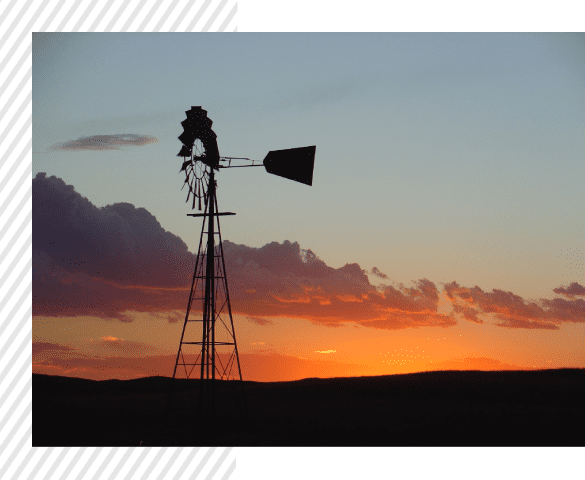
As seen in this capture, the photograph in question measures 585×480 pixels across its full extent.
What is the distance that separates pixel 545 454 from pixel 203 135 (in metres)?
18.3

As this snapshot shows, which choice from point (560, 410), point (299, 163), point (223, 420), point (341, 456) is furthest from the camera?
point (560, 410)

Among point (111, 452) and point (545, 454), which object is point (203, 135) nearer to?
point (111, 452)

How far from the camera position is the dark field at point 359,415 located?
2819cm

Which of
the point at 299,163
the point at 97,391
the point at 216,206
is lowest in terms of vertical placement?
the point at 97,391

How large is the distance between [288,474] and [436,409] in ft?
73.9

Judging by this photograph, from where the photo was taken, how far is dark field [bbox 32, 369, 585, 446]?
1110 inches

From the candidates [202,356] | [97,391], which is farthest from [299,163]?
[97,391]

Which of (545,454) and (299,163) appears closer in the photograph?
(545,454)

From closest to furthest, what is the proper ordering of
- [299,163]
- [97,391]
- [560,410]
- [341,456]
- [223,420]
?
[341,456] < [299,163] < [223,420] < [560,410] < [97,391]

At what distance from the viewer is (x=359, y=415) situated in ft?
120

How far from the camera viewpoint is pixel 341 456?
22688mm

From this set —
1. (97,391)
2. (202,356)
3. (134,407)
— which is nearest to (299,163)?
(202,356)

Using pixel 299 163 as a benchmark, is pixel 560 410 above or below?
below

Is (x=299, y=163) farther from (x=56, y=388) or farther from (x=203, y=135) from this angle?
(x=56, y=388)
